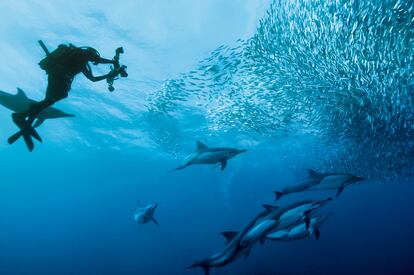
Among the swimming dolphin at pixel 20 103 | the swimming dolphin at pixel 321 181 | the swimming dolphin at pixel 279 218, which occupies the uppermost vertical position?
the swimming dolphin at pixel 20 103

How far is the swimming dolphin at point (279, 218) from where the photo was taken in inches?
195

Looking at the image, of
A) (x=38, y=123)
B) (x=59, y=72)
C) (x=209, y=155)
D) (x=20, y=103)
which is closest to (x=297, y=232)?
(x=209, y=155)

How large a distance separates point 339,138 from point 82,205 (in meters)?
69.2

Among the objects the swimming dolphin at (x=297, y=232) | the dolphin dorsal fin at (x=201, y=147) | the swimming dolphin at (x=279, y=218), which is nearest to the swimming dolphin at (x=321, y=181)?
the swimming dolphin at (x=279, y=218)

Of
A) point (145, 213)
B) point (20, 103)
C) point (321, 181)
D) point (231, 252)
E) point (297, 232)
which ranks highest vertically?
point (20, 103)

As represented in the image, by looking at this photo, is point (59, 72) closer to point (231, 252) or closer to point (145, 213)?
point (231, 252)

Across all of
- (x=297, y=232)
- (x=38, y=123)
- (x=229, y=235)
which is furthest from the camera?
(x=297, y=232)

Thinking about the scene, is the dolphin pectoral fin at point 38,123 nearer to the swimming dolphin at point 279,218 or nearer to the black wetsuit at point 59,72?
the black wetsuit at point 59,72

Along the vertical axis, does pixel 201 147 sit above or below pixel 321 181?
above

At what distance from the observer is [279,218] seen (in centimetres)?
518

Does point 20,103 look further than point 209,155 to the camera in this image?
No

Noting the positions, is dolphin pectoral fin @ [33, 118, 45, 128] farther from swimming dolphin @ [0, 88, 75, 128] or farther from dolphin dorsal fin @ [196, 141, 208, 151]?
dolphin dorsal fin @ [196, 141, 208, 151]

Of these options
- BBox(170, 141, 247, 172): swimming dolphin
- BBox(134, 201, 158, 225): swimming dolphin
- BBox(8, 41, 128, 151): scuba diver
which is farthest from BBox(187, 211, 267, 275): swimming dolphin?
BBox(134, 201, 158, 225): swimming dolphin

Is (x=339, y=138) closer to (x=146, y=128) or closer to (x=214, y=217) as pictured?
(x=146, y=128)
